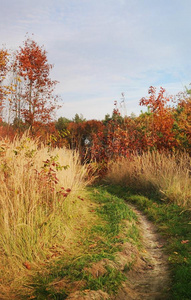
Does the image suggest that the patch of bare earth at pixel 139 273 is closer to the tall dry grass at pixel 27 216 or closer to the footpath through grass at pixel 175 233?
the footpath through grass at pixel 175 233

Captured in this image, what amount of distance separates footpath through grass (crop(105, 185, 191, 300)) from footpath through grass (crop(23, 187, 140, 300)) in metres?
0.69

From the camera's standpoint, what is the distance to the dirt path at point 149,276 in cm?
390

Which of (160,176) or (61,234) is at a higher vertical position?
(160,176)

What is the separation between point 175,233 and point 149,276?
184 centimetres

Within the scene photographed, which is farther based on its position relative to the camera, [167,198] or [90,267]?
[167,198]

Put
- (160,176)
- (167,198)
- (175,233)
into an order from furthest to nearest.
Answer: (160,176), (167,198), (175,233)

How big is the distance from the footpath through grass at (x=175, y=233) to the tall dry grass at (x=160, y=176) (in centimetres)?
35

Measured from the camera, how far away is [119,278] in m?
4.09

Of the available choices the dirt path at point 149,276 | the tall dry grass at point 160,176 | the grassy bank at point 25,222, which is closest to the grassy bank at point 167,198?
the tall dry grass at point 160,176

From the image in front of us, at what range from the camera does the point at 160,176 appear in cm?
959

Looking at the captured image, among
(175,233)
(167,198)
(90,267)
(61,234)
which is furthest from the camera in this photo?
(167,198)

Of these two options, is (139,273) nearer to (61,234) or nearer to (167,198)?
(61,234)

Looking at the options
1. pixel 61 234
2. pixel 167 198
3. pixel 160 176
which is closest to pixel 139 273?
pixel 61 234

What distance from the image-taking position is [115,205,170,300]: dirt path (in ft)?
12.8
